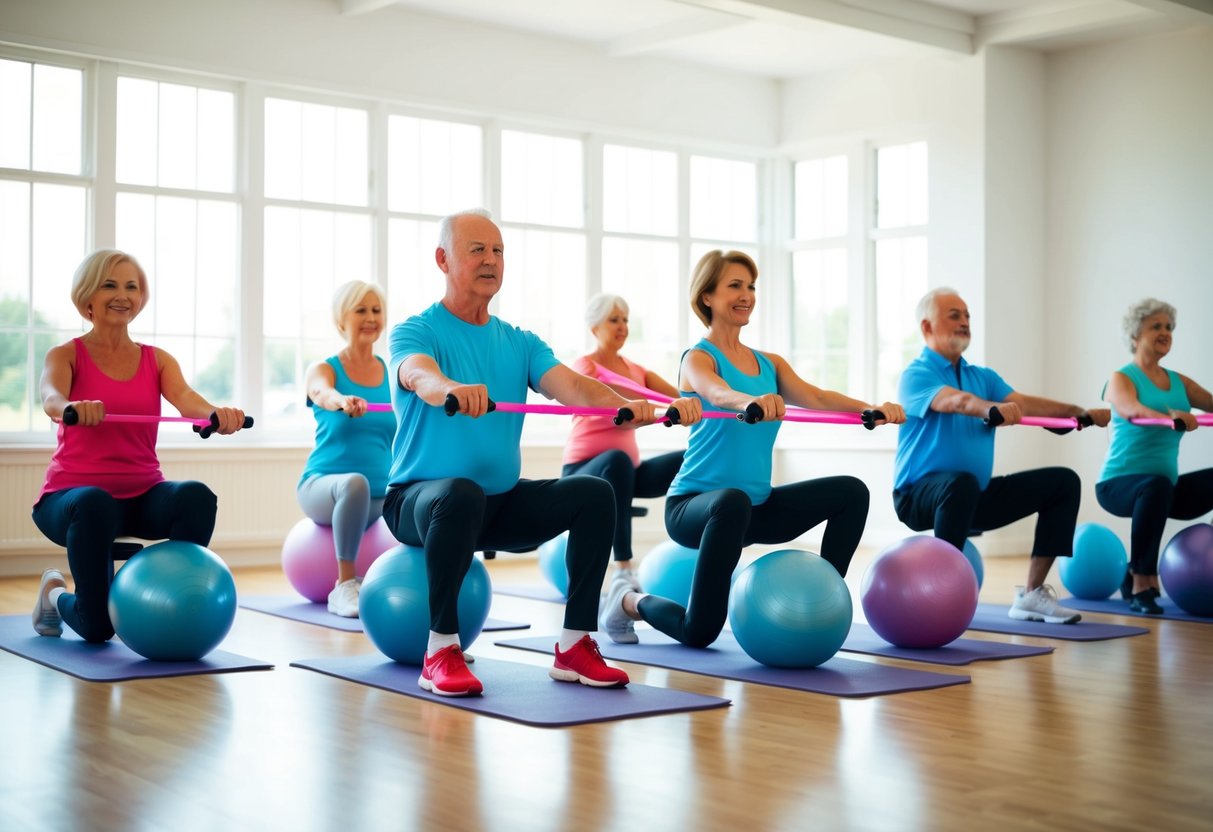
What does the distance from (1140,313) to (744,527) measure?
2.45 meters

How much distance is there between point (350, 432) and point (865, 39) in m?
4.08

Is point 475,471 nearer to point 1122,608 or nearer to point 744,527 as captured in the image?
point 744,527

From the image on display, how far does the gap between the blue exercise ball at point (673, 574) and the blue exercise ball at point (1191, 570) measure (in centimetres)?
→ 183

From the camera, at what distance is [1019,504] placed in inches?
189

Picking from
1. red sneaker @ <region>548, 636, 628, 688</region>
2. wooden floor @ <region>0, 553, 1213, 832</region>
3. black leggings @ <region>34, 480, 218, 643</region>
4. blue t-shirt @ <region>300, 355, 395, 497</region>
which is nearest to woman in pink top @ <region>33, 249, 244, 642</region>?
black leggings @ <region>34, 480, 218, 643</region>

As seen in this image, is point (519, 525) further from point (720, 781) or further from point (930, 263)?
point (930, 263)

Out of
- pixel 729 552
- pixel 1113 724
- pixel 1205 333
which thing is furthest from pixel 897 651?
pixel 1205 333

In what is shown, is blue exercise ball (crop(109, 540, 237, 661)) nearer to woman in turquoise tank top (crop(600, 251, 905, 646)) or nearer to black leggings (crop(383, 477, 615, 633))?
black leggings (crop(383, 477, 615, 633))

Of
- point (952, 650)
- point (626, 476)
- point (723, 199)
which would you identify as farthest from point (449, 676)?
point (723, 199)

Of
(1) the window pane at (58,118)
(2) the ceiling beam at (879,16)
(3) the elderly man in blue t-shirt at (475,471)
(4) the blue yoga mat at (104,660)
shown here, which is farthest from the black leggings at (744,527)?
(1) the window pane at (58,118)

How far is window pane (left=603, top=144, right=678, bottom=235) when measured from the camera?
852cm

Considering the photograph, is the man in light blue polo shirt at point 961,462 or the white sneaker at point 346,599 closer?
the man in light blue polo shirt at point 961,462

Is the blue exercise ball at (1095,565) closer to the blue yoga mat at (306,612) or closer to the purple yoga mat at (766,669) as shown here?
the purple yoga mat at (766,669)

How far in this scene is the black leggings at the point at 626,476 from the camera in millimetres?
5430
